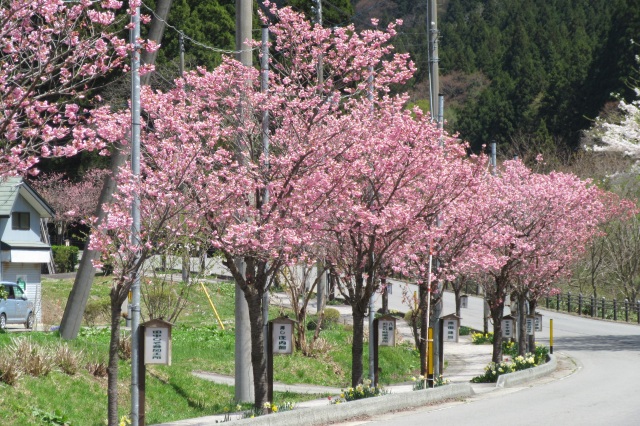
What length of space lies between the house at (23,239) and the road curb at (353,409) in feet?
87.8

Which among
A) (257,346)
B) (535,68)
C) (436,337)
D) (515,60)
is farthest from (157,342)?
(515,60)

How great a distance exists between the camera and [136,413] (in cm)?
1341

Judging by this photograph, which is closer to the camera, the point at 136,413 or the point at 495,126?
the point at 136,413

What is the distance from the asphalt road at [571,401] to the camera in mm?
16203

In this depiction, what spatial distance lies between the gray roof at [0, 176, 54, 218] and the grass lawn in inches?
554

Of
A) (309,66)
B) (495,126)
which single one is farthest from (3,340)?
(495,126)

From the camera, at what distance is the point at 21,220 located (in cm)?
4438

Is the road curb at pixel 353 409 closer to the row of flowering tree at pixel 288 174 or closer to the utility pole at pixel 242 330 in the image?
the row of flowering tree at pixel 288 174

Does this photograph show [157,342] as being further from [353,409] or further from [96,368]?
[96,368]

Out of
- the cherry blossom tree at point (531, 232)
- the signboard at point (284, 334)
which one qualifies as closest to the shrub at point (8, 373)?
the signboard at point (284, 334)

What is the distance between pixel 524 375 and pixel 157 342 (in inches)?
525

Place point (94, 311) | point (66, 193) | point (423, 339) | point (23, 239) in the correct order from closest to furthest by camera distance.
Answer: point (423, 339), point (94, 311), point (23, 239), point (66, 193)

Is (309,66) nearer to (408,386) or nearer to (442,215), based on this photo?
(442,215)

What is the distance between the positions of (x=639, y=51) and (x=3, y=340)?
55740 mm
